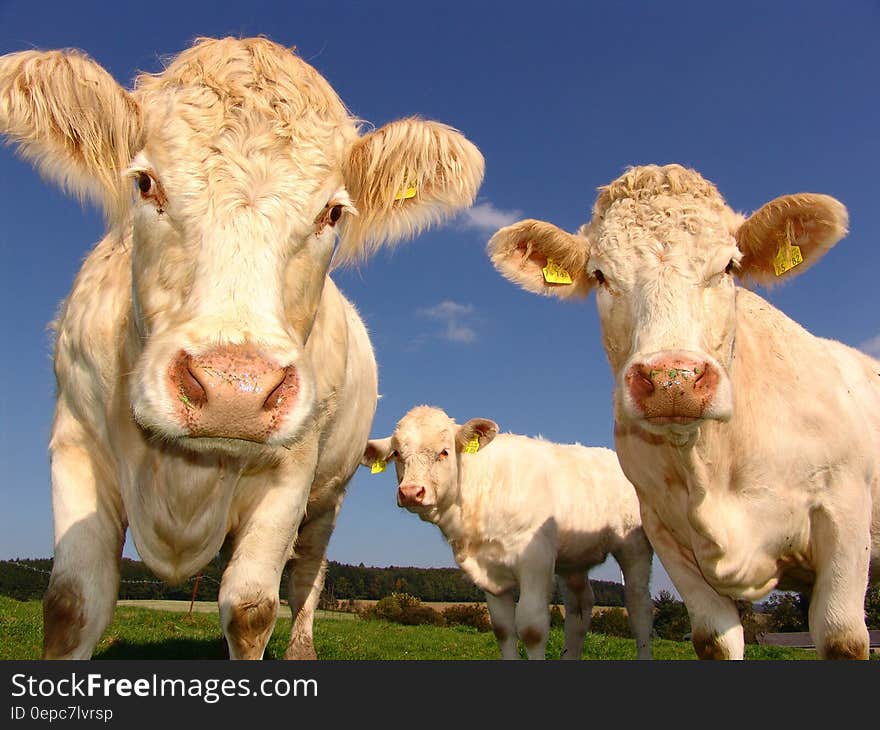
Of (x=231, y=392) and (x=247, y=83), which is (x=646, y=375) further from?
(x=247, y=83)

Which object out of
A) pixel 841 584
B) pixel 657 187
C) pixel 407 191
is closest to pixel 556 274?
pixel 657 187

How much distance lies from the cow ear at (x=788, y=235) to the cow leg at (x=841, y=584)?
148 centimetres

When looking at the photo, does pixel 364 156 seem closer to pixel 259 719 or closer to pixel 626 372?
pixel 626 372

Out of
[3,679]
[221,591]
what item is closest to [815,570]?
[221,591]

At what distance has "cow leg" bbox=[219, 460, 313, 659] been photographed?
3.43 m

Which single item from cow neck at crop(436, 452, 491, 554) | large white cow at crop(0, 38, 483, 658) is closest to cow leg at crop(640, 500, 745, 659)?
large white cow at crop(0, 38, 483, 658)

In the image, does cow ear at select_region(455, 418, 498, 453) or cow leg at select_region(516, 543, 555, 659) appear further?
cow ear at select_region(455, 418, 498, 453)

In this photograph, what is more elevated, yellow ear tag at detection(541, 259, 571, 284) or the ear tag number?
yellow ear tag at detection(541, 259, 571, 284)

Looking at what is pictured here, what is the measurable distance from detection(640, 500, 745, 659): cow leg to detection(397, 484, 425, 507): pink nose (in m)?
3.98

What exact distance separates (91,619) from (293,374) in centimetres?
142

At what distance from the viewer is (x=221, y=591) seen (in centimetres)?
350

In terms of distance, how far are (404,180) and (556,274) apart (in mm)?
1761

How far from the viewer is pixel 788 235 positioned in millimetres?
4734

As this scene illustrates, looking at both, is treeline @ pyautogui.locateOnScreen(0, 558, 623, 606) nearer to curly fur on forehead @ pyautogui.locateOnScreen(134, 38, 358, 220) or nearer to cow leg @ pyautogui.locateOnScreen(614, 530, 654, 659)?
cow leg @ pyautogui.locateOnScreen(614, 530, 654, 659)
